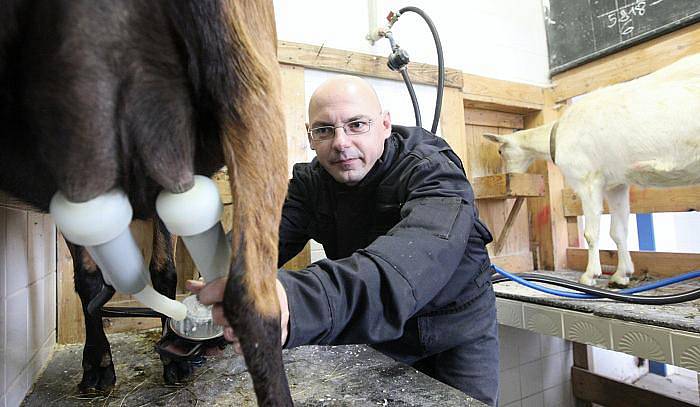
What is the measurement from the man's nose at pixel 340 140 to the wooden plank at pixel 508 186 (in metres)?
1.47

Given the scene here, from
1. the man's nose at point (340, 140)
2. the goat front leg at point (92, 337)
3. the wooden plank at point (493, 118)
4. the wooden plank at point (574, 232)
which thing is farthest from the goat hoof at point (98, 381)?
the wooden plank at point (574, 232)

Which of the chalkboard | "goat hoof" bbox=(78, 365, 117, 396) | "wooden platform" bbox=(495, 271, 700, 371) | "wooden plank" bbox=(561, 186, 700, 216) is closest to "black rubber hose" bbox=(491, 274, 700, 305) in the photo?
"wooden platform" bbox=(495, 271, 700, 371)

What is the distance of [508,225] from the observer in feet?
8.64

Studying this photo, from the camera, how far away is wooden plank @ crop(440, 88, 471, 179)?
7.76 ft

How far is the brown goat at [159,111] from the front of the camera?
38 cm

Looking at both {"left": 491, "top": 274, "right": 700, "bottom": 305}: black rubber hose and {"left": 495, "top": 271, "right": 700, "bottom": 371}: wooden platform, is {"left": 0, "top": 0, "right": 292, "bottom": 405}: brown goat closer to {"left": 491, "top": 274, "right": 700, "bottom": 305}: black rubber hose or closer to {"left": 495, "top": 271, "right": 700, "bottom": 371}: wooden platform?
{"left": 495, "top": 271, "right": 700, "bottom": 371}: wooden platform

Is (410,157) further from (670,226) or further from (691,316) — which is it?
(670,226)

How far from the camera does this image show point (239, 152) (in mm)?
493

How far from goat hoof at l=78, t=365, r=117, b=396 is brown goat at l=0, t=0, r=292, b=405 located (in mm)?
660

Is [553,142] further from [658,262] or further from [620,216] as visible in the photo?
[658,262]

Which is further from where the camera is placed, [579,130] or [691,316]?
[579,130]

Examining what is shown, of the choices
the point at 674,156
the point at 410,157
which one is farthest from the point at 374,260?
the point at 674,156

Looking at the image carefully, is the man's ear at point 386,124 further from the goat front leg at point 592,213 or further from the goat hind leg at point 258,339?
the goat front leg at point 592,213

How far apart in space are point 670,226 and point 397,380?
3.06 metres
